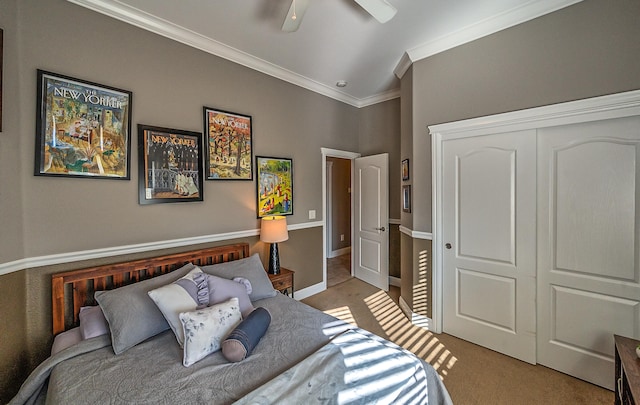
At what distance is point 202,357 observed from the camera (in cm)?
139

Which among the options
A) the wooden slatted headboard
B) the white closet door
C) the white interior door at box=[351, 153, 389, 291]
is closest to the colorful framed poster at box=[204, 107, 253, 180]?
the wooden slatted headboard

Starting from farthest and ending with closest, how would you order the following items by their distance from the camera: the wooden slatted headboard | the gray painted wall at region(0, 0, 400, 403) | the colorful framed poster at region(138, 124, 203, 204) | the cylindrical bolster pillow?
the colorful framed poster at region(138, 124, 203, 204) < the wooden slatted headboard < the gray painted wall at region(0, 0, 400, 403) < the cylindrical bolster pillow

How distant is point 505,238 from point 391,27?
219cm

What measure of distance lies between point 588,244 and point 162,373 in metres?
2.98

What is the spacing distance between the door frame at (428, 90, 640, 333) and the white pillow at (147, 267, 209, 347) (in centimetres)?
222

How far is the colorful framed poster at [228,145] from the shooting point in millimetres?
2535

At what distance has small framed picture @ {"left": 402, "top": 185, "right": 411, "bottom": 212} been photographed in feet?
9.96

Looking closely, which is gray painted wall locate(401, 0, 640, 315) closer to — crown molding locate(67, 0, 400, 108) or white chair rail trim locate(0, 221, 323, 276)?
crown molding locate(67, 0, 400, 108)

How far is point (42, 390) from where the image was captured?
1.36 m

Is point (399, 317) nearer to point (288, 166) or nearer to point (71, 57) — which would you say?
point (288, 166)

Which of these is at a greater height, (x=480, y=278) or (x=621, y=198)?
(x=621, y=198)

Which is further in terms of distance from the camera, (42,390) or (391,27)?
(391,27)

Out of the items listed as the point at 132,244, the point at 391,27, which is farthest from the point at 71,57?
the point at 391,27

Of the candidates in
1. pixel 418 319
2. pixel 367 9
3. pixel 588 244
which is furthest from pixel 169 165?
pixel 588 244
